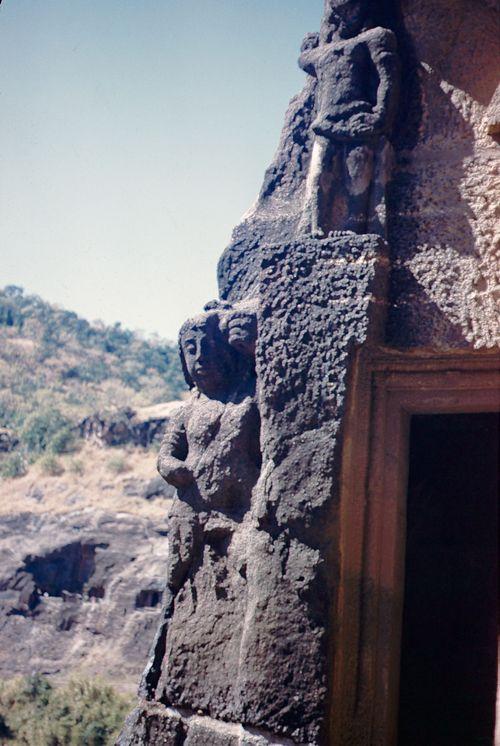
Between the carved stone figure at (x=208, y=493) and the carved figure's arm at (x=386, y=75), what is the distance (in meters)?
1.11

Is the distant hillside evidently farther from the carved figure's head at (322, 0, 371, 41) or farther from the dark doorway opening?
the carved figure's head at (322, 0, 371, 41)

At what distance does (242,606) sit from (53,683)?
354 inches

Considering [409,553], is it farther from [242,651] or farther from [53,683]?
[53,683]

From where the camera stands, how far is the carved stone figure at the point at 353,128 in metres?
4.03

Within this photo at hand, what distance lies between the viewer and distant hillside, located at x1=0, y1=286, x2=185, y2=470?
23.0 meters

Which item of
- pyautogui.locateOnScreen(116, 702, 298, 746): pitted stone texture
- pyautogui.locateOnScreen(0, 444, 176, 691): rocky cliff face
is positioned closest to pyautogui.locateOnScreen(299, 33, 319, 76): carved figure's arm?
pyautogui.locateOnScreen(116, 702, 298, 746): pitted stone texture

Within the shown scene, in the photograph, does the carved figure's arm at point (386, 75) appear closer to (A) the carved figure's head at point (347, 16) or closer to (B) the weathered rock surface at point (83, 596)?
(A) the carved figure's head at point (347, 16)

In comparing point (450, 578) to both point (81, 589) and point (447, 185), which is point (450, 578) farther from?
point (81, 589)

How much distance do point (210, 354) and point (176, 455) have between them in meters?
0.55

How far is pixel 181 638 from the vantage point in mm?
3992

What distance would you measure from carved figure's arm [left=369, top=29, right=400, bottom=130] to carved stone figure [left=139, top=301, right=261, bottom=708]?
1113 mm

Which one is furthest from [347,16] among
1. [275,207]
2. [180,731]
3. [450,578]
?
[180,731]

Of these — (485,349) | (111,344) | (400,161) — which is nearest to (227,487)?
(485,349)

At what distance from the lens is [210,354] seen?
4.18 metres
